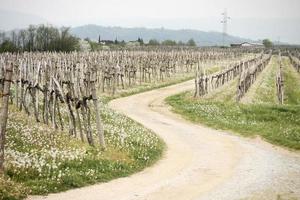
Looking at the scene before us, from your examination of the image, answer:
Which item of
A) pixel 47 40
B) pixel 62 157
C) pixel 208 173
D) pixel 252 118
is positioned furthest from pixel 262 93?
pixel 47 40

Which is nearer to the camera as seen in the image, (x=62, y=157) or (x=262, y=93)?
(x=62, y=157)

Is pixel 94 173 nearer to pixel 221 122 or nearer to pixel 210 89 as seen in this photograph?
pixel 221 122

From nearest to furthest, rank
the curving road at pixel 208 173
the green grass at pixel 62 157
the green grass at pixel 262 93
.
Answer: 1. the green grass at pixel 62 157
2. the curving road at pixel 208 173
3. the green grass at pixel 262 93

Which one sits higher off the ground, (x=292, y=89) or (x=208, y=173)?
(x=208, y=173)

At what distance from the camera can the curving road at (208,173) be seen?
1559 centimetres

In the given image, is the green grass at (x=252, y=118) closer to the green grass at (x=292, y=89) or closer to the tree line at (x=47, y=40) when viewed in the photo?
the green grass at (x=292, y=89)

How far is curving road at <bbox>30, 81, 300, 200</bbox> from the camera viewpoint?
15.6m

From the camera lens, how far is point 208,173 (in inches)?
747

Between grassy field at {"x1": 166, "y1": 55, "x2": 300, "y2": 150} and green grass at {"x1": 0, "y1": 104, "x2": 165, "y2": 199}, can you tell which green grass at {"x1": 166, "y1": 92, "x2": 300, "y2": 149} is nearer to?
grassy field at {"x1": 166, "y1": 55, "x2": 300, "y2": 150}

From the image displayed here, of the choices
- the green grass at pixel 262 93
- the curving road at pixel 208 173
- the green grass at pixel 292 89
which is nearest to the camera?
the curving road at pixel 208 173

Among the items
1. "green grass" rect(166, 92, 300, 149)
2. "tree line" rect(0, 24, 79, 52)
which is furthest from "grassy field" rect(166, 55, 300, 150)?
"tree line" rect(0, 24, 79, 52)

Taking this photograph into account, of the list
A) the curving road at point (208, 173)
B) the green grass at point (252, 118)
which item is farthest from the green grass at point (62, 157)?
the green grass at point (252, 118)

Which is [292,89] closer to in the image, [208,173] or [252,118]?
[252,118]

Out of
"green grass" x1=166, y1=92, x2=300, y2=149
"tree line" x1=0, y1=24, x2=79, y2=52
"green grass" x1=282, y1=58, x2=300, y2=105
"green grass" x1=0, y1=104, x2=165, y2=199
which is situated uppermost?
"tree line" x1=0, y1=24, x2=79, y2=52
